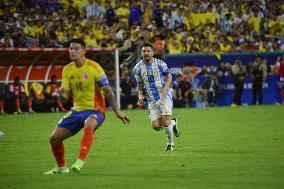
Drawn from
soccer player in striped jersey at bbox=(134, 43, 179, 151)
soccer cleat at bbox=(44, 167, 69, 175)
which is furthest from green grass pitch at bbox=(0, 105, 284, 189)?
soccer player in striped jersey at bbox=(134, 43, 179, 151)

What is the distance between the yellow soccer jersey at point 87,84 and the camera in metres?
11.3

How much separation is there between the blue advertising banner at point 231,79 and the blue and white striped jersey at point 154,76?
19172mm

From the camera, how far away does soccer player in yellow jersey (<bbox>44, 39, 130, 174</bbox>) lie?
1120 cm

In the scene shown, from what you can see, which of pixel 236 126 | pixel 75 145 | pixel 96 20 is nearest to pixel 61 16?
pixel 96 20

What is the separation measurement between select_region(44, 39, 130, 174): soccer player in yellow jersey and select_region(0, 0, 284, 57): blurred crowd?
1968 centimetres

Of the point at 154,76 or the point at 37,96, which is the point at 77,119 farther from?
the point at 37,96

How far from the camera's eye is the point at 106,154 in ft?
47.9

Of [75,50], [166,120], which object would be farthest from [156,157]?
[75,50]

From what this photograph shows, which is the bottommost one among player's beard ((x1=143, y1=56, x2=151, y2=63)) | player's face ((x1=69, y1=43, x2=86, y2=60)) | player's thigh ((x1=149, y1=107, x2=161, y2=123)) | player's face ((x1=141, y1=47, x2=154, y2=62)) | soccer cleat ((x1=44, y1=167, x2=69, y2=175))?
soccer cleat ((x1=44, y1=167, x2=69, y2=175))

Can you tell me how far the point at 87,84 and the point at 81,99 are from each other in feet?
0.81

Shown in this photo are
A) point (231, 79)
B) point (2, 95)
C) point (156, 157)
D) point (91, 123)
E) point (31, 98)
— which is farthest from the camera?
point (231, 79)

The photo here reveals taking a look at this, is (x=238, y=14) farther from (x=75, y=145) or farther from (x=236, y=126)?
(x=75, y=145)

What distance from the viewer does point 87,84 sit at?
11320 millimetres

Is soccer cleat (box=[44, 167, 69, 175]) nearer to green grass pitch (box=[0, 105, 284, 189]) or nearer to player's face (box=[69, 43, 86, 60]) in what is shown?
green grass pitch (box=[0, 105, 284, 189])
